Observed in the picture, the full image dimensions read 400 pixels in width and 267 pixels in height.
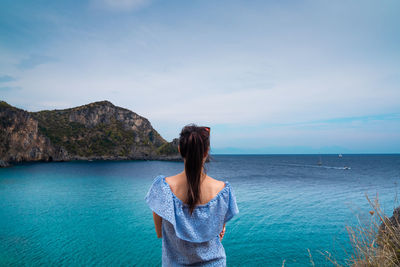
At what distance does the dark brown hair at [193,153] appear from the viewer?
1.56 m

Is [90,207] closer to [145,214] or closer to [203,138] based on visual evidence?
[145,214]

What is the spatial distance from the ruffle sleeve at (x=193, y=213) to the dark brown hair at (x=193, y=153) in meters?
0.07

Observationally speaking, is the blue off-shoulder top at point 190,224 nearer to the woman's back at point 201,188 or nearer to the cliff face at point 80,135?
the woman's back at point 201,188

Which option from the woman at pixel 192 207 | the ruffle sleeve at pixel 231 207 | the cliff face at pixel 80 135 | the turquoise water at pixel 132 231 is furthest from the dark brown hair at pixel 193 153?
the cliff face at pixel 80 135

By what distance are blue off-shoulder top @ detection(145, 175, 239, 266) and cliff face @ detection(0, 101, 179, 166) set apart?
251 ft

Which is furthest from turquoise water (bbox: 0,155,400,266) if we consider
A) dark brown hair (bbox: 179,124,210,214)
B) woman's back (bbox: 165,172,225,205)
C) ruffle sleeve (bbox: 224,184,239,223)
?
dark brown hair (bbox: 179,124,210,214)

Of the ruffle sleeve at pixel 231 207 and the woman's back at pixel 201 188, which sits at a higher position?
the woman's back at pixel 201 188

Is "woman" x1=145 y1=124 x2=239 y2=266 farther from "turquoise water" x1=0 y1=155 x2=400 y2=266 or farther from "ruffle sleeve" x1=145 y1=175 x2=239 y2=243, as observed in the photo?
"turquoise water" x1=0 y1=155 x2=400 y2=266

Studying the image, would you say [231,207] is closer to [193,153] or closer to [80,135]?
[193,153]

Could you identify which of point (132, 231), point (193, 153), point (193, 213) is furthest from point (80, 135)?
point (193, 153)

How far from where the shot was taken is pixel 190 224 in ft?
5.47

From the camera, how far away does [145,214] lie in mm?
14875

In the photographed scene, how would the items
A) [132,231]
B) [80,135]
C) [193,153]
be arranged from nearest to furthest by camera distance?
[193,153] < [132,231] < [80,135]

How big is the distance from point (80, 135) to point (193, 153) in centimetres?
11266
